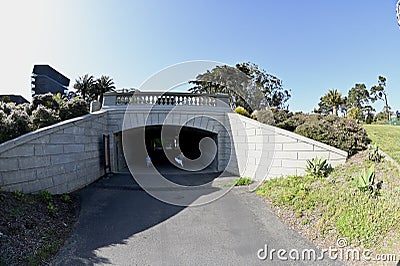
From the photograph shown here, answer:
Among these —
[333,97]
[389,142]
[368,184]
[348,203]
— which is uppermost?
[333,97]

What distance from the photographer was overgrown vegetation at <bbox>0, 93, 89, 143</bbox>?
6277 millimetres

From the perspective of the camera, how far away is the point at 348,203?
450 cm

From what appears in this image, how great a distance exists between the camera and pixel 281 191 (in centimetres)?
588

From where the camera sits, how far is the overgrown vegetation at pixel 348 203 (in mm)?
3891

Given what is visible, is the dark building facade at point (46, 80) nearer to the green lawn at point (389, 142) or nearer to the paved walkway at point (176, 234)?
the paved walkway at point (176, 234)

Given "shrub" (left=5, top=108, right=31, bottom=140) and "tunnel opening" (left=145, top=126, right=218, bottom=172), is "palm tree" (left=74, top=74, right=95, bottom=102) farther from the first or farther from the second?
"shrub" (left=5, top=108, right=31, bottom=140)

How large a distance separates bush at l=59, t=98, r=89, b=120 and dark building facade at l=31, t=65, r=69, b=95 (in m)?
17.5

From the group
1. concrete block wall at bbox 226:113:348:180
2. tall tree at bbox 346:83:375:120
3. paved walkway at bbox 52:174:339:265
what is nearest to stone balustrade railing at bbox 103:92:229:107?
concrete block wall at bbox 226:113:348:180

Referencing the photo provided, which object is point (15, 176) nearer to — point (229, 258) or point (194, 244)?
point (194, 244)

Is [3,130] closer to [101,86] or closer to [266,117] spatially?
[266,117]

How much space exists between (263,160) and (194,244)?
14.8 feet

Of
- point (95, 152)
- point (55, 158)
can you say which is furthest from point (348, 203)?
point (95, 152)

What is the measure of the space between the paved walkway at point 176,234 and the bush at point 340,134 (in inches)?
101

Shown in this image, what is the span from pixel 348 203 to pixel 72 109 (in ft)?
30.6
